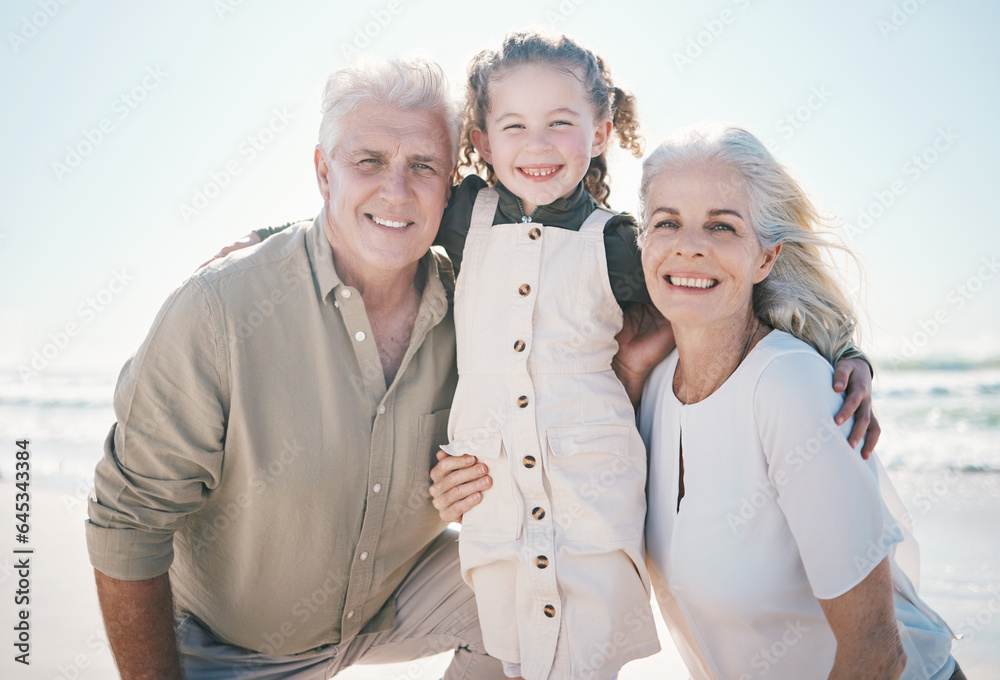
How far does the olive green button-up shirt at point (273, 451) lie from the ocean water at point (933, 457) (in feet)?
9.97

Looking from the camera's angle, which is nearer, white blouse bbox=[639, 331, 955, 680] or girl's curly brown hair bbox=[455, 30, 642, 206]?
white blouse bbox=[639, 331, 955, 680]

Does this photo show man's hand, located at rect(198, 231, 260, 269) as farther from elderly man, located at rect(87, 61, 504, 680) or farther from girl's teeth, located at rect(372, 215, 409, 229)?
girl's teeth, located at rect(372, 215, 409, 229)

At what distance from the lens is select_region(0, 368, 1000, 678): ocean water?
3900 mm

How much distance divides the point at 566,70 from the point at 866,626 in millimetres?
2112

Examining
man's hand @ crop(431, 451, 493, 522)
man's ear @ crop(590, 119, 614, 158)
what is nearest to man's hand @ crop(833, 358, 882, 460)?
man's hand @ crop(431, 451, 493, 522)

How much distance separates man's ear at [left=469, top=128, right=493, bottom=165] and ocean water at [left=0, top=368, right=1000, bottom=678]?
340 centimetres

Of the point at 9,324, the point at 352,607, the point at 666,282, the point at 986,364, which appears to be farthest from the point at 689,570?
the point at 9,324

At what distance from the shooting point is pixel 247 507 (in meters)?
2.28

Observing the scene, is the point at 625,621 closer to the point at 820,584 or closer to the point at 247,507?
the point at 820,584

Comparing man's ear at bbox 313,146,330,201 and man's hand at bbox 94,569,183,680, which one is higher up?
man's ear at bbox 313,146,330,201

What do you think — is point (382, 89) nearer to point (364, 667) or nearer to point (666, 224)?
point (666, 224)

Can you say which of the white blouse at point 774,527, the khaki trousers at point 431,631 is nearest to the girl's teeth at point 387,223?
the white blouse at point 774,527

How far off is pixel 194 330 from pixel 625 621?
176 cm

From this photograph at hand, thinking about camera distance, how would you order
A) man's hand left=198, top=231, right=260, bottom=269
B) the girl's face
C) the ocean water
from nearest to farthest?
the girl's face, man's hand left=198, top=231, right=260, bottom=269, the ocean water
